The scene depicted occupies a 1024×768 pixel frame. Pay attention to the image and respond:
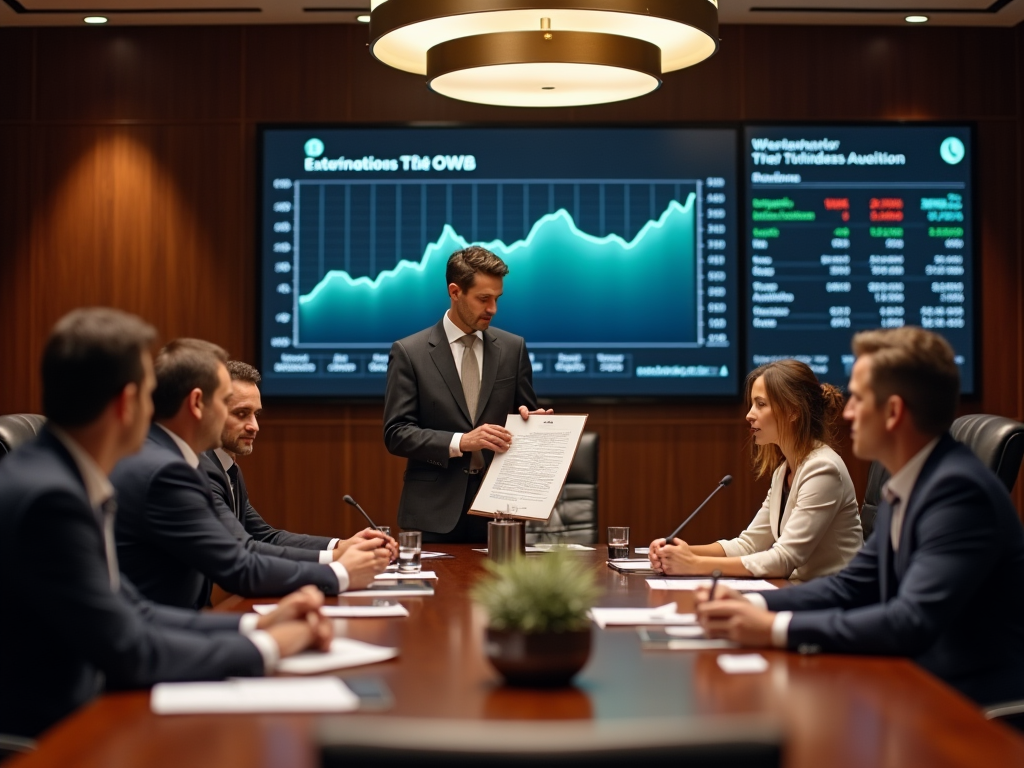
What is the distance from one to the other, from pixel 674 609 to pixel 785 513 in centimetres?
93

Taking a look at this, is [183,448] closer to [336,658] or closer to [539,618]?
[336,658]

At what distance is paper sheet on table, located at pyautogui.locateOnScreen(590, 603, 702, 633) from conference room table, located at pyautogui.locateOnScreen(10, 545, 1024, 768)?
0.20 feet

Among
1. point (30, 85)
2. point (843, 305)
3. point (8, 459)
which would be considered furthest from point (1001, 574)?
point (30, 85)

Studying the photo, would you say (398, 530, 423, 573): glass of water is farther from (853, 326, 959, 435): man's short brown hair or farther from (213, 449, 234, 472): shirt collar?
(853, 326, 959, 435): man's short brown hair

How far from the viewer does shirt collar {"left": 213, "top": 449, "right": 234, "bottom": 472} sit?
11.0 ft

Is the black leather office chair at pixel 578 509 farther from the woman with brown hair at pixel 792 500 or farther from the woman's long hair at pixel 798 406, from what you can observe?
the woman's long hair at pixel 798 406

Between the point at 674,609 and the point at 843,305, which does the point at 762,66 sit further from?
the point at 674,609

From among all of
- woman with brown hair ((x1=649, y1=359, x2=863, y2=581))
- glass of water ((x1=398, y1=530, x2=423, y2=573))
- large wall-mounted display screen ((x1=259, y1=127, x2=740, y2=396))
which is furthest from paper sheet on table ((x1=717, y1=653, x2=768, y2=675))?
large wall-mounted display screen ((x1=259, y1=127, x2=740, y2=396))

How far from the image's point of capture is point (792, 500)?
10.5 ft

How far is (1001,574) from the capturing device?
207 cm

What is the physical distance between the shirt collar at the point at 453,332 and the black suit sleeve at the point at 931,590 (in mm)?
2308

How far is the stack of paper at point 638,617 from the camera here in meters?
2.28

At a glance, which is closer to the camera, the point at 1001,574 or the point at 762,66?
the point at 1001,574

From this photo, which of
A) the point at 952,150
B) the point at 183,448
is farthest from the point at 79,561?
the point at 952,150
